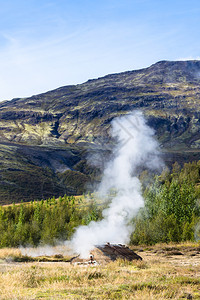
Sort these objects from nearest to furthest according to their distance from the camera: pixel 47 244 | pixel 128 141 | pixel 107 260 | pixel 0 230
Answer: pixel 107 260, pixel 47 244, pixel 0 230, pixel 128 141

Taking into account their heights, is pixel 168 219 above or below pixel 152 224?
above

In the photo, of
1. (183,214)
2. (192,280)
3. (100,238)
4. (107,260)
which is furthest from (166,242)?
(192,280)

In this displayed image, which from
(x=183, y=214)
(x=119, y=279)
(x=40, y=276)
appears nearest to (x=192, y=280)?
(x=119, y=279)

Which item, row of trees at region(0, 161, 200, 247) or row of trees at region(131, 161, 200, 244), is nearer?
row of trees at region(131, 161, 200, 244)

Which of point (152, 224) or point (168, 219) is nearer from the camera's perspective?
point (152, 224)

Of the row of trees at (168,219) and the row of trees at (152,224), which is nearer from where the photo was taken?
the row of trees at (168,219)

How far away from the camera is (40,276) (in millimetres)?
15516

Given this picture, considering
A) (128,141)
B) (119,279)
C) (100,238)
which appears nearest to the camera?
(119,279)

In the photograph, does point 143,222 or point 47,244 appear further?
point 47,244

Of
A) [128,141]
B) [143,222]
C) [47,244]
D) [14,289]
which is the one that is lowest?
[47,244]

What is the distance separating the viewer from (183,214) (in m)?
63.7

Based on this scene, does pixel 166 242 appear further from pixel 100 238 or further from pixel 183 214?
pixel 100 238

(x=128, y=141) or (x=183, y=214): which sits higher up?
(x=128, y=141)

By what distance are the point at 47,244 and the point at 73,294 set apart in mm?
54526
